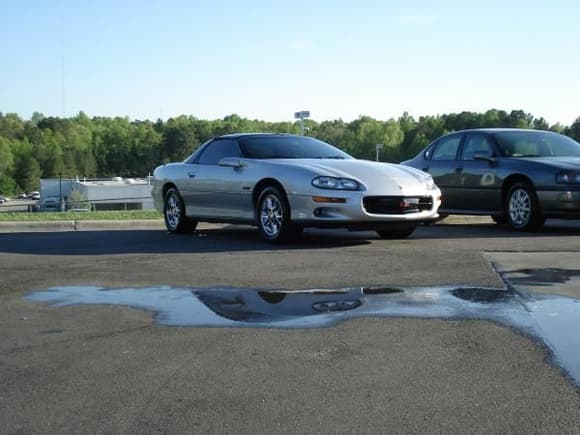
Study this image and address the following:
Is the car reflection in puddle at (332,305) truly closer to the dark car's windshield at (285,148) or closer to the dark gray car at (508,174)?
the dark car's windshield at (285,148)

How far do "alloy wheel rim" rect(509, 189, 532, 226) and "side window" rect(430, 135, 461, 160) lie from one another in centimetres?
153

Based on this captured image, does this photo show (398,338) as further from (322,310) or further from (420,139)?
(420,139)

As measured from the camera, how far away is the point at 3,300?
228 inches

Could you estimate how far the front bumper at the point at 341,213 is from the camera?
8.70 metres

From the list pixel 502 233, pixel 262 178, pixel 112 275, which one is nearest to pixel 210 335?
pixel 112 275

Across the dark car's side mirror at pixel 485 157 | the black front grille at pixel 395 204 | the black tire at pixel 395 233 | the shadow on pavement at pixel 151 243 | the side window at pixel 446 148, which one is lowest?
the shadow on pavement at pixel 151 243

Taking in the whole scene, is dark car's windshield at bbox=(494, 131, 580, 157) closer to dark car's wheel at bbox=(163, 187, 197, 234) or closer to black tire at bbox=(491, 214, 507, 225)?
black tire at bbox=(491, 214, 507, 225)

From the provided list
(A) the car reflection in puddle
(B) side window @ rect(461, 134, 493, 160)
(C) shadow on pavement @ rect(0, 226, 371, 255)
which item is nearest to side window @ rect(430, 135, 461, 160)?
(B) side window @ rect(461, 134, 493, 160)

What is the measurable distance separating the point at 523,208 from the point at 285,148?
334cm

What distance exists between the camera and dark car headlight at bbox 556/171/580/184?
33.6 feet

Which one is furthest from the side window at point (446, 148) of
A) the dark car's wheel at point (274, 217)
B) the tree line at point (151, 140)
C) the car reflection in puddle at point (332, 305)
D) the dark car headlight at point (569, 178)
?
the tree line at point (151, 140)

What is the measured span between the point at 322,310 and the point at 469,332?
3.38 feet

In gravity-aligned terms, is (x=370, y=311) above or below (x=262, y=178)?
below

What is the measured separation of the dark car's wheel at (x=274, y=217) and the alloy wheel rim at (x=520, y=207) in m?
Answer: 3.37
